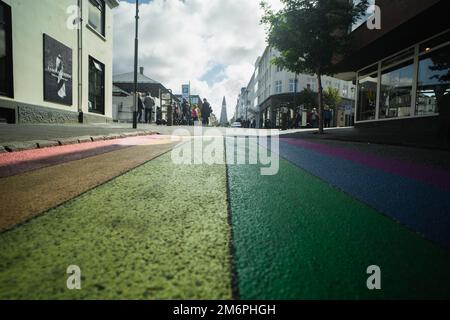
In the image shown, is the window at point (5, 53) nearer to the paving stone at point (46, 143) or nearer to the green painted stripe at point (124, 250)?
the paving stone at point (46, 143)

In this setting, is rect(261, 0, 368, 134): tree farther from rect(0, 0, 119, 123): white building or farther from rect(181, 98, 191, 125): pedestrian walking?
rect(181, 98, 191, 125): pedestrian walking

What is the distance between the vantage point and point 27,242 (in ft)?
3.39

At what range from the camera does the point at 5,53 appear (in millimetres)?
7910

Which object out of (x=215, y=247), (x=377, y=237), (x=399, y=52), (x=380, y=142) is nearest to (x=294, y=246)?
(x=215, y=247)

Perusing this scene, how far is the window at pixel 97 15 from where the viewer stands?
1303 cm

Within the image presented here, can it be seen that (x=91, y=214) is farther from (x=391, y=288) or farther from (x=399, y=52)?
(x=399, y=52)

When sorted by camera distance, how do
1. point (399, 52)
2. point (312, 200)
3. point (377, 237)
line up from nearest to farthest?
point (377, 237)
point (312, 200)
point (399, 52)

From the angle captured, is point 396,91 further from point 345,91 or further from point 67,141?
point 345,91

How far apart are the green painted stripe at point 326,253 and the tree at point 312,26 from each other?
9.58 meters

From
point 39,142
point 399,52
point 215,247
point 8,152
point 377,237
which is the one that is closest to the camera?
point 215,247

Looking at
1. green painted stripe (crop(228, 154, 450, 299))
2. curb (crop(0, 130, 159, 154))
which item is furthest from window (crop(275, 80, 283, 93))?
green painted stripe (crop(228, 154, 450, 299))

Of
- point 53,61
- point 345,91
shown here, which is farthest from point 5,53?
point 345,91

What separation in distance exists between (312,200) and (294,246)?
71 centimetres
